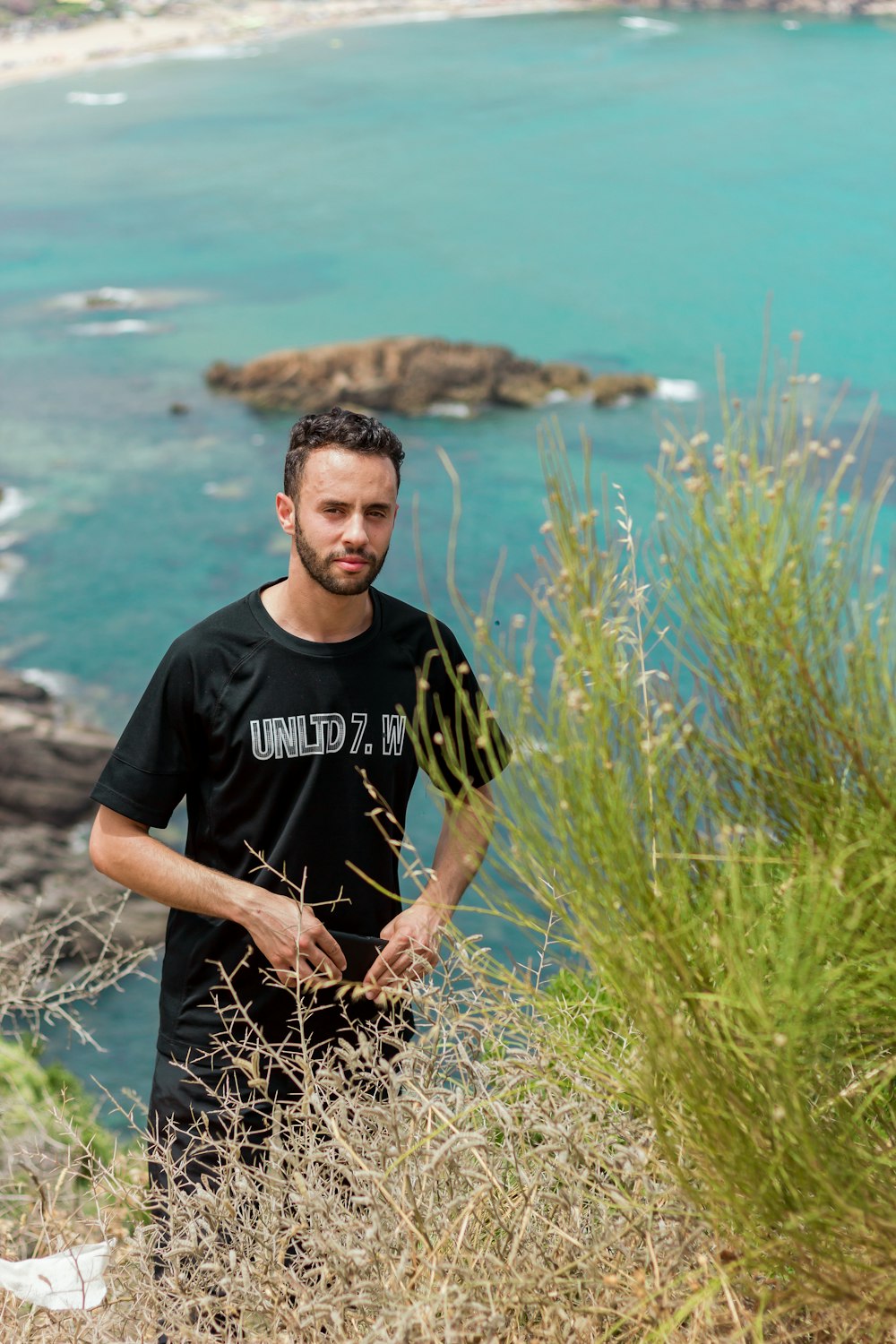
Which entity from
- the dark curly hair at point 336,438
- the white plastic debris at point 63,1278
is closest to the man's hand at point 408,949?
the white plastic debris at point 63,1278

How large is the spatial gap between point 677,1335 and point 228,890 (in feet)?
2.38

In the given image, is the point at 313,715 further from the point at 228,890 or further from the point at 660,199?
the point at 660,199

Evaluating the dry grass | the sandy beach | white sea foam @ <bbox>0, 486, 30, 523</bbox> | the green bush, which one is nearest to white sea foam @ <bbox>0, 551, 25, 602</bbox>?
white sea foam @ <bbox>0, 486, 30, 523</bbox>

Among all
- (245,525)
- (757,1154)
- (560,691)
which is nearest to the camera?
(757,1154)

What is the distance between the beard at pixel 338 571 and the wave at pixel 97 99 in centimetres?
1938

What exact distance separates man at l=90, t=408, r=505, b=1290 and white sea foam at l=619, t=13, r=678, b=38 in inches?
753

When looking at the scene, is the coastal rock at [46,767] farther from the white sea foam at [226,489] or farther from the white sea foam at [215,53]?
the white sea foam at [215,53]

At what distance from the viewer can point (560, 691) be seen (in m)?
1.10

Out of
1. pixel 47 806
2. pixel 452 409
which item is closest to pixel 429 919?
pixel 47 806

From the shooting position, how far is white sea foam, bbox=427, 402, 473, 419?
48.7 feet

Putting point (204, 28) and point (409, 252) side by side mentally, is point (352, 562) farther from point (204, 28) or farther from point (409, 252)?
point (204, 28)

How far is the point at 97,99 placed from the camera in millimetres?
18812

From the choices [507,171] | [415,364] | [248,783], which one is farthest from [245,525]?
[248,783]

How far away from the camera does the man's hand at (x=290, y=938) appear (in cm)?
151
